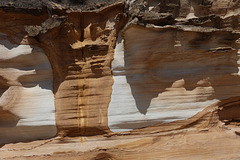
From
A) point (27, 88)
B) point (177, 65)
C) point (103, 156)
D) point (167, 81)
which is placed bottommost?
point (103, 156)

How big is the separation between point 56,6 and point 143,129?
1935mm

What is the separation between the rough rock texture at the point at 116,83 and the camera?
2.06m

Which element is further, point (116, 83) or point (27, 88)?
point (27, 88)

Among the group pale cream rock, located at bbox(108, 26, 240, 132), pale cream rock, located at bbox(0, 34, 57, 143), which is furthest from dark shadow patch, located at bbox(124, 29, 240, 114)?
pale cream rock, located at bbox(0, 34, 57, 143)

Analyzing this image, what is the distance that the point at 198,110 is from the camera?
2117 millimetres

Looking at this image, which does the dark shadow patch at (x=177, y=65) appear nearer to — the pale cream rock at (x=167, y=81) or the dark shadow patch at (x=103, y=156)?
the pale cream rock at (x=167, y=81)

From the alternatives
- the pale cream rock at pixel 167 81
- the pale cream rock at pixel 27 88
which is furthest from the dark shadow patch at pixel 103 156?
the pale cream rock at pixel 27 88

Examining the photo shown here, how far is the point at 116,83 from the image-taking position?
214 cm

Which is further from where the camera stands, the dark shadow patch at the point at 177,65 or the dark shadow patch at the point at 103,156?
the dark shadow patch at the point at 103,156

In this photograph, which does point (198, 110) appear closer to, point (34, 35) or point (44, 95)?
point (44, 95)

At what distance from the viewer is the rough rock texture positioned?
6.76 feet

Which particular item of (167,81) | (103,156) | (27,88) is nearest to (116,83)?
(167,81)

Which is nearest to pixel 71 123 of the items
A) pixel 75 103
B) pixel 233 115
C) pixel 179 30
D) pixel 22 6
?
pixel 75 103

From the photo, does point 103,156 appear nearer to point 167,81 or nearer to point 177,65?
point 167,81
